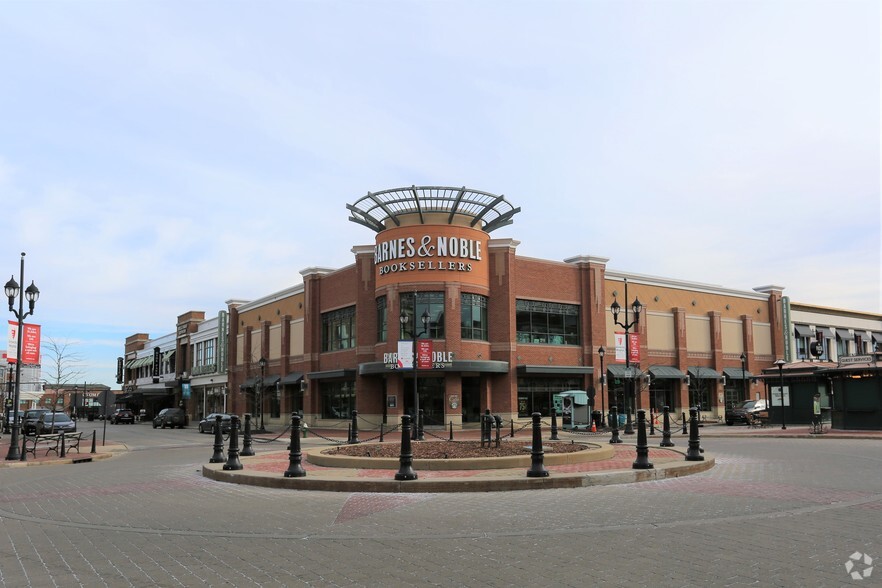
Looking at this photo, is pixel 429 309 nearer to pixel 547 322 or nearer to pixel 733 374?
pixel 547 322

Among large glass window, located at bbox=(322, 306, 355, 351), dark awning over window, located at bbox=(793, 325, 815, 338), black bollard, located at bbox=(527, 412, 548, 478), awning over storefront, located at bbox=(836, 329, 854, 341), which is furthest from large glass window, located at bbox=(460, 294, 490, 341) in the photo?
awning over storefront, located at bbox=(836, 329, 854, 341)

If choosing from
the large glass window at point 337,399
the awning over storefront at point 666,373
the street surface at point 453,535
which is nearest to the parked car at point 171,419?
the large glass window at point 337,399

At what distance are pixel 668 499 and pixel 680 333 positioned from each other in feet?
142

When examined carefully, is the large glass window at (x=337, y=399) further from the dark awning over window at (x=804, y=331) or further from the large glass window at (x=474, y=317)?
the dark awning over window at (x=804, y=331)

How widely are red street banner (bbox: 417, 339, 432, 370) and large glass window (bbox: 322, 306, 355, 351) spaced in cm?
869

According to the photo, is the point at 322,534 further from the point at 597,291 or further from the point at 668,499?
the point at 597,291

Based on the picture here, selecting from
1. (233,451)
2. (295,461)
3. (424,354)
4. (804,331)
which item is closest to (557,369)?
(424,354)

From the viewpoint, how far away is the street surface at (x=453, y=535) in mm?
6957

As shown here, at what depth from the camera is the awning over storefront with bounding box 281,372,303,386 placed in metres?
51.1

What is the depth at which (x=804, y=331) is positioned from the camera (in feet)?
204

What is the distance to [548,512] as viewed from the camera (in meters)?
10.4

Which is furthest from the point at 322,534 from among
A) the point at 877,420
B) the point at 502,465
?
the point at 877,420

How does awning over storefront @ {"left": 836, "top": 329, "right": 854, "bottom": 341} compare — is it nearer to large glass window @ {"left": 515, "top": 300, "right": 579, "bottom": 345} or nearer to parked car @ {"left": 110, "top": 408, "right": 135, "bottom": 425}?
large glass window @ {"left": 515, "top": 300, "right": 579, "bottom": 345}

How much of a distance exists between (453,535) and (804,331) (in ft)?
201
